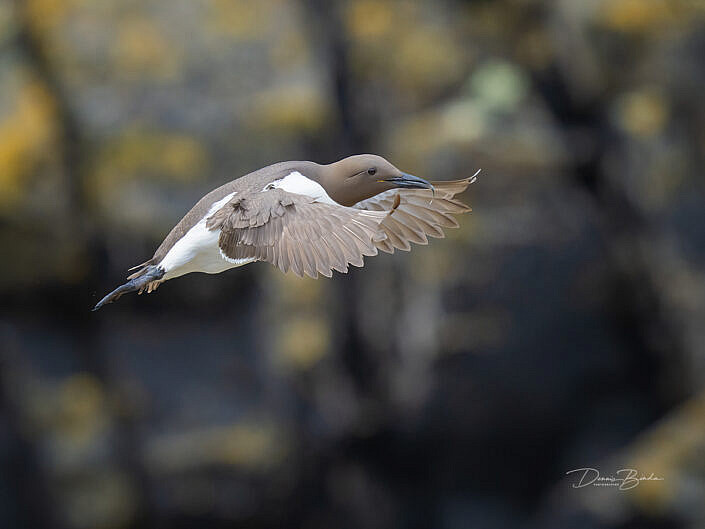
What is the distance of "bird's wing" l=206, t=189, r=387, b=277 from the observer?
3406 mm

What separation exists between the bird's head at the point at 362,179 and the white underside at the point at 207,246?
0.07 metres

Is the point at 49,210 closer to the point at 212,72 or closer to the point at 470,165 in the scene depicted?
the point at 212,72

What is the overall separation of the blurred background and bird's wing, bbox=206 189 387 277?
16.8ft

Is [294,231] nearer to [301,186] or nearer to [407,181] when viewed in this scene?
[301,186]

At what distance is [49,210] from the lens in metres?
8.58

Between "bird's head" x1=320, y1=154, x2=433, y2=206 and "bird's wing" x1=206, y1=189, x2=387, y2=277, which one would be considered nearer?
"bird's wing" x1=206, y1=189, x2=387, y2=277

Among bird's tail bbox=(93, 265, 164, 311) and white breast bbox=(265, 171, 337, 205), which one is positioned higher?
white breast bbox=(265, 171, 337, 205)

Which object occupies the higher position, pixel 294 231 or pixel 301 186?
pixel 301 186

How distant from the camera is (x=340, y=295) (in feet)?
29.3

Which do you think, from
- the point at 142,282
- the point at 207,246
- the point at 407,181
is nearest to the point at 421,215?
the point at 407,181

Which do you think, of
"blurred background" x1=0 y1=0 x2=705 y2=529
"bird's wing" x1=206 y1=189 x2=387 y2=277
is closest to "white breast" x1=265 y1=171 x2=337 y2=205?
"bird's wing" x1=206 y1=189 x2=387 y2=277

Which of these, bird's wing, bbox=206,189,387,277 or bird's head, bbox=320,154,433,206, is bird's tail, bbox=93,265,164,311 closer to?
bird's wing, bbox=206,189,387,277
